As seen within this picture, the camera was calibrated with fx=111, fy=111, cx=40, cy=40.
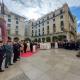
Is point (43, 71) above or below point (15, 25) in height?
below

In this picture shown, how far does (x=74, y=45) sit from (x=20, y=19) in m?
38.2

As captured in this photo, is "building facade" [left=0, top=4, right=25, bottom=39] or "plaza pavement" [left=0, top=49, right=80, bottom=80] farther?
"building facade" [left=0, top=4, right=25, bottom=39]

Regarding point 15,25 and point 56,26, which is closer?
point 56,26

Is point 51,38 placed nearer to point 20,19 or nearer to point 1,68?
point 20,19

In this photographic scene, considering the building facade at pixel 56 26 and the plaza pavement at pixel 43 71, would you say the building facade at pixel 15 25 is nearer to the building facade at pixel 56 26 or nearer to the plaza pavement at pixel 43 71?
the building facade at pixel 56 26

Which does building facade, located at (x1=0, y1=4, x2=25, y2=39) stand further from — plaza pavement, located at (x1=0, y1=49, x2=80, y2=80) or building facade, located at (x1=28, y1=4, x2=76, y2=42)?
plaza pavement, located at (x1=0, y1=49, x2=80, y2=80)

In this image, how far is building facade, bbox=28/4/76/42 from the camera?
38531 mm

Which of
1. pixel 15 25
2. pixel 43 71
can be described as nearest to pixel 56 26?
pixel 15 25

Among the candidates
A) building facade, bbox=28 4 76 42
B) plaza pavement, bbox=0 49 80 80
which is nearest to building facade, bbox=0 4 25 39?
building facade, bbox=28 4 76 42

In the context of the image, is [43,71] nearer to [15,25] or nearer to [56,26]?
[56,26]

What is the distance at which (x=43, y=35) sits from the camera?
51.0 metres

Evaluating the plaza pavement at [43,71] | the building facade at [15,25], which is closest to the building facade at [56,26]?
the building facade at [15,25]

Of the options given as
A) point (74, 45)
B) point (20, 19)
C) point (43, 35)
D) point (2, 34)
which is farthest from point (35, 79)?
point (20, 19)

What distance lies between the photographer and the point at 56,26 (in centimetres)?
4262
